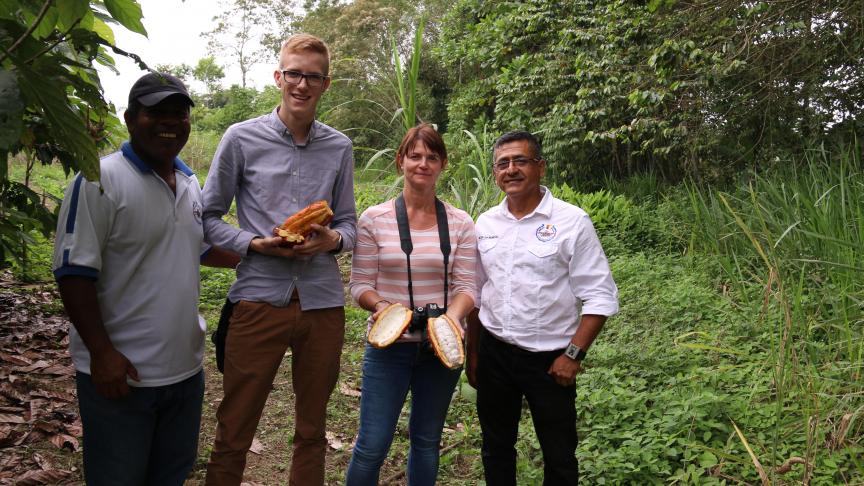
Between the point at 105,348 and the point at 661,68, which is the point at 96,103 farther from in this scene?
the point at 661,68

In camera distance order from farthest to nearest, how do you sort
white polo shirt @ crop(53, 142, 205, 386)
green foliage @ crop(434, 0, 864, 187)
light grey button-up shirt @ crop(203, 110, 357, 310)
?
green foliage @ crop(434, 0, 864, 187), light grey button-up shirt @ crop(203, 110, 357, 310), white polo shirt @ crop(53, 142, 205, 386)

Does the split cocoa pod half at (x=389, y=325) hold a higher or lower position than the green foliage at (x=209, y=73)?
lower

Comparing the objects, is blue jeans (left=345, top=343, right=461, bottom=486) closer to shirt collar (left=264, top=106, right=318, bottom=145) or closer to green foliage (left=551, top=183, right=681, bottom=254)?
shirt collar (left=264, top=106, right=318, bottom=145)

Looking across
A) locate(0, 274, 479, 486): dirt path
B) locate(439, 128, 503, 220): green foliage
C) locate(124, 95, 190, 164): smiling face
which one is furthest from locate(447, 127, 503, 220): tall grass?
locate(124, 95, 190, 164): smiling face

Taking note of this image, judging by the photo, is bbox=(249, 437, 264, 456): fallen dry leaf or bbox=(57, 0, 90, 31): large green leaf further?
bbox=(249, 437, 264, 456): fallen dry leaf

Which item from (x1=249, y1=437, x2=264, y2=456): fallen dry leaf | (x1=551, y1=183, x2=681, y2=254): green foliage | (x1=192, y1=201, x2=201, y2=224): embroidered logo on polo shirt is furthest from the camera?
(x1=551, y1=183, x2=681, y2=254): green foliage

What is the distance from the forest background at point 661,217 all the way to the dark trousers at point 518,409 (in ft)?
1.83

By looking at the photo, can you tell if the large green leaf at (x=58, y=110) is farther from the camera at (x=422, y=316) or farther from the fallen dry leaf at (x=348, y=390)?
the fallen dry leaf at (x=348, y=390)

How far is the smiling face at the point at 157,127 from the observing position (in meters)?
2.02

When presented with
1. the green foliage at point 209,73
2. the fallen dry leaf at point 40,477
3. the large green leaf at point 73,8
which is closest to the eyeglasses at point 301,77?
the large green leaf at point 73,8

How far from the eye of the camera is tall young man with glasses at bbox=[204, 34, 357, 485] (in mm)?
2428

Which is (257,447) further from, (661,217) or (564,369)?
(661,217)

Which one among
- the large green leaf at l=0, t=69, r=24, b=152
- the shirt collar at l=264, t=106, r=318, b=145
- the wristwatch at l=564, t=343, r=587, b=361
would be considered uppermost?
the shirt collar at l=264, t=106, r=318, b=145

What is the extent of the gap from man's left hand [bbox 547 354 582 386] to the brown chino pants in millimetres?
800
